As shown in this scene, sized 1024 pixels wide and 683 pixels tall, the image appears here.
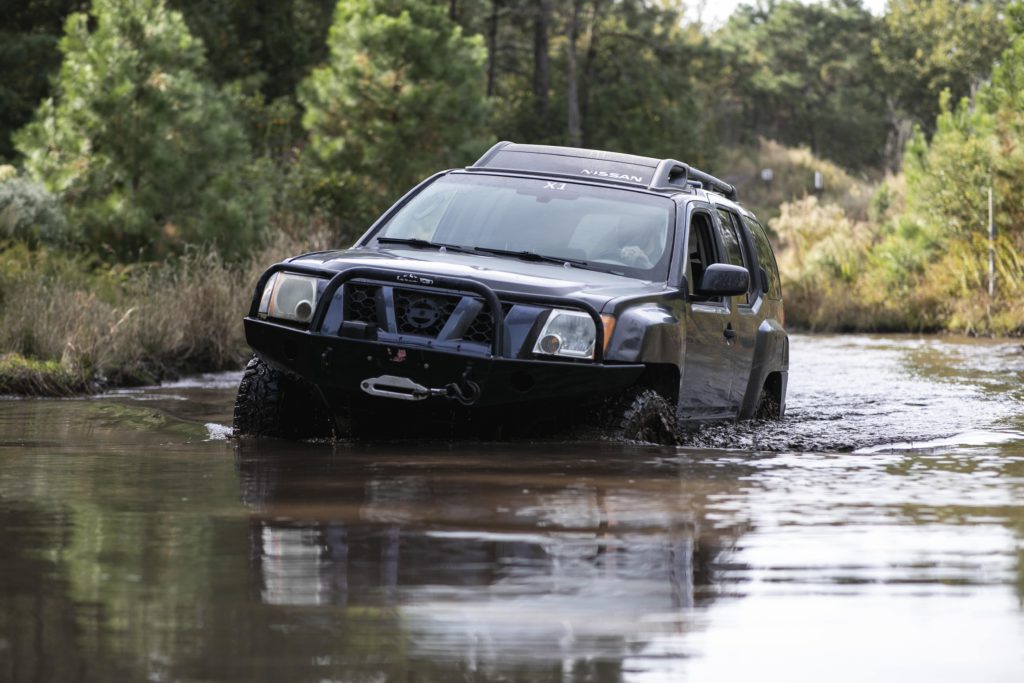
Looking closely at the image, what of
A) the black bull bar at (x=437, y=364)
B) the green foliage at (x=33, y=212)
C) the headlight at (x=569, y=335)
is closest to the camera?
the black bull bar at (x=437, y=364)

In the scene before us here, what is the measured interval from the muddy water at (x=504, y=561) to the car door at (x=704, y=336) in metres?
0.28

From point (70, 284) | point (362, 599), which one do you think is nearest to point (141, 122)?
point (70, 284)

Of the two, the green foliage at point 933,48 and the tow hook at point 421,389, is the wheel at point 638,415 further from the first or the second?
the green foliage at point 933,48

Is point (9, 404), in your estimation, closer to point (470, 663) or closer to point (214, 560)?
point (214, 560)

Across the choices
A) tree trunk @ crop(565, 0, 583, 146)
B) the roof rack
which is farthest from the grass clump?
tree trunk @ crop(565, 0, 583, 146)

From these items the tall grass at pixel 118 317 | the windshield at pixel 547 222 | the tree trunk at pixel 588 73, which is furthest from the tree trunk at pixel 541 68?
the windshield at pixel 547 222

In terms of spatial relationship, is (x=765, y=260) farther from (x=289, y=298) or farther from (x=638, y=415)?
(x=289, y=298)

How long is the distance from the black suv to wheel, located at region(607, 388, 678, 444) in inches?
0.4

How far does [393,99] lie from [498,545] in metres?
29.6

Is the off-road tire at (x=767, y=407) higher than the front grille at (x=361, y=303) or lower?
lower

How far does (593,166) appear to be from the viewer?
1041 centimetres

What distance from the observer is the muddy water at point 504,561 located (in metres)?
4.00

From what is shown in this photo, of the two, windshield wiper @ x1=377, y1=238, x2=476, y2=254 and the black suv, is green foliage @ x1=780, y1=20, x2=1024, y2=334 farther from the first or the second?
windshield wiper @ x1=377, y1=238, x2=476, y2=254

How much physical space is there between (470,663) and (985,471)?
4924 millimetres
